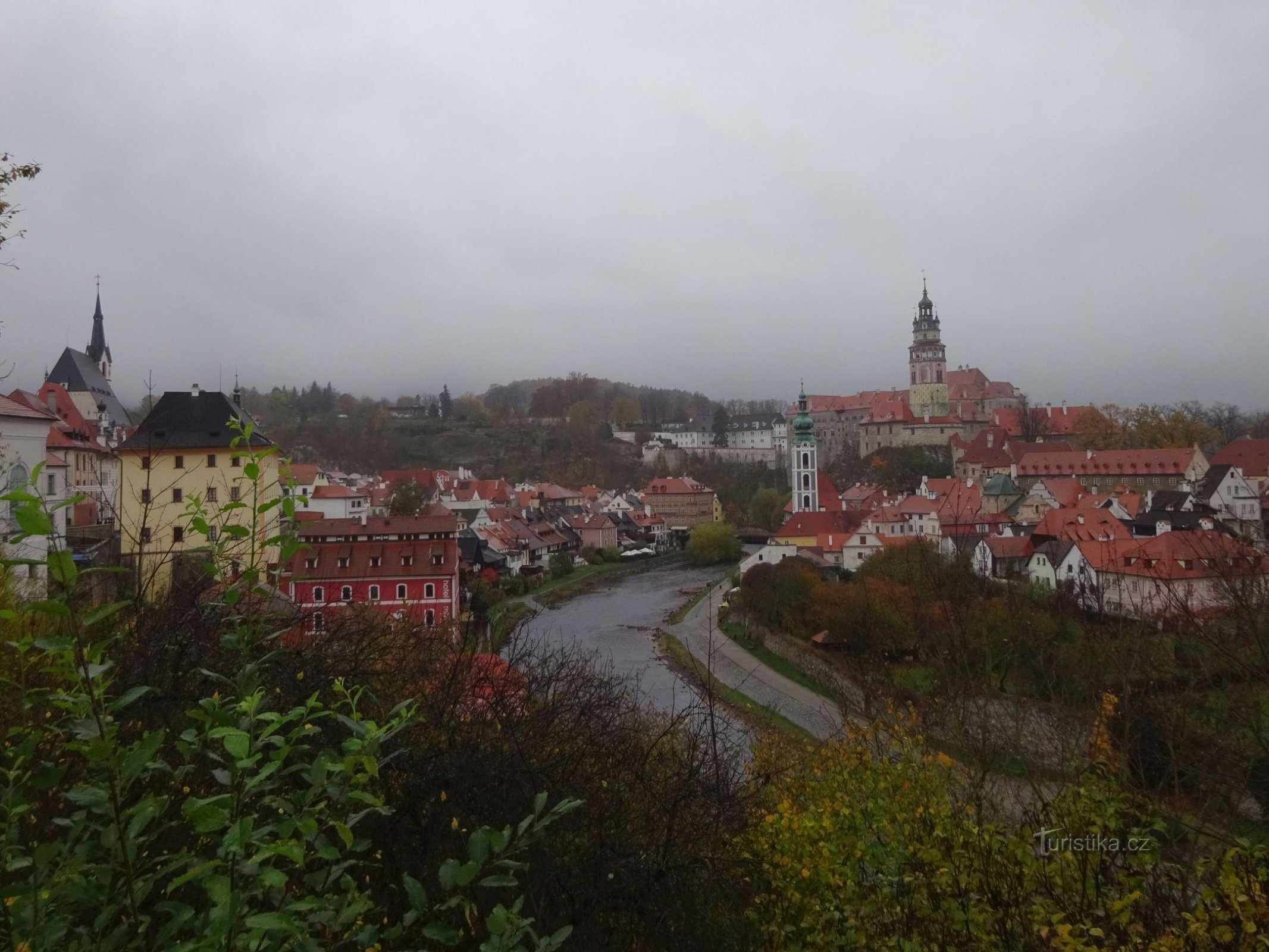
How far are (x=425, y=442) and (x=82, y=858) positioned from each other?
57423mm

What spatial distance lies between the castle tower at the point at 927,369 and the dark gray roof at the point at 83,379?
40.5 meters

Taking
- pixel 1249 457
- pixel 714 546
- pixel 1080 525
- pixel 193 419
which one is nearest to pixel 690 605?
pixel 1080 525

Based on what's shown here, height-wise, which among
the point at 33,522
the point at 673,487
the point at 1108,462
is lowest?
the point at 673,487

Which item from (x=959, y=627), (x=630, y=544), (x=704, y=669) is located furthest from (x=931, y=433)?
(x=959, y=627)

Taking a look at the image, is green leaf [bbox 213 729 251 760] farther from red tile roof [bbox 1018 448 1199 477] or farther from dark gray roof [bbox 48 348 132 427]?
red tile roof [bbox 1018 448 1199 477]

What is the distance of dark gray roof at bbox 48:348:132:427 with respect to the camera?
24984 mm

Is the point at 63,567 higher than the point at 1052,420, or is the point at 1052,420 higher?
the point at 1052,420

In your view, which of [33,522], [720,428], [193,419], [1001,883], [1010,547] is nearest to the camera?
[33,522]

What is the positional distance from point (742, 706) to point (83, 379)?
21405mm

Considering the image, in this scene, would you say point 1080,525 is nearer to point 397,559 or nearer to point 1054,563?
point 1054,563

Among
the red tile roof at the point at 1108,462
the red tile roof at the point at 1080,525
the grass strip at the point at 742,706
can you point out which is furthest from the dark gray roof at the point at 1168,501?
the grass strip at the point at 742,706

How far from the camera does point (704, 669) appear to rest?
14844 millimetres

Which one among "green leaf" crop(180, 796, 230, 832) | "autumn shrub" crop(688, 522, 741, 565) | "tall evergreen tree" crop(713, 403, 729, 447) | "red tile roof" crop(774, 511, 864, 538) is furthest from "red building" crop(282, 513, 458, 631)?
"tall evergreen tree" crop(713, 403, 729, 447)

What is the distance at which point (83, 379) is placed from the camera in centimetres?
2530
